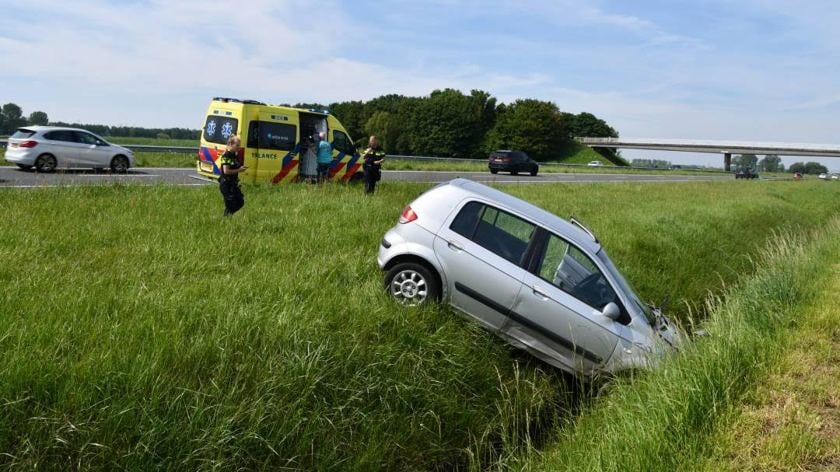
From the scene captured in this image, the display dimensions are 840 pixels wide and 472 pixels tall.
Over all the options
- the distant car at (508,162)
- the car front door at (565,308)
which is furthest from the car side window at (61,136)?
the distant car at (508,162)

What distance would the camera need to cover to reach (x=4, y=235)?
6.51 metres

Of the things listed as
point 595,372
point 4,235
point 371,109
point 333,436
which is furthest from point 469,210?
point 371,109

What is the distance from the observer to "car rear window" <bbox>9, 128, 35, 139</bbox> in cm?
1634

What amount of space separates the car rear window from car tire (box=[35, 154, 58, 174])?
26.4 inches

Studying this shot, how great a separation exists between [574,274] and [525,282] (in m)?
0.55

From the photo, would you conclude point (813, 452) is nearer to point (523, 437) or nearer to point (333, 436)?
point (523, 437)

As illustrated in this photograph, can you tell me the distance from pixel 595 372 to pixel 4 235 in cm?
645

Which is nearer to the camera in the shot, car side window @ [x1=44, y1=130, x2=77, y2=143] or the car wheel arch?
the car wheel arch

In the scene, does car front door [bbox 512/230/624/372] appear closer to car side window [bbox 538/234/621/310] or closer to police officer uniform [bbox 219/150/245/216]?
car side window [bbox 538/234/621/310]

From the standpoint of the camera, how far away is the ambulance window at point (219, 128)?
1428 cm

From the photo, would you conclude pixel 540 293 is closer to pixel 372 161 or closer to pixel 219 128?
pixel 372 161

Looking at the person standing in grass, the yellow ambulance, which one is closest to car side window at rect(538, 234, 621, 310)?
the person standing in grass

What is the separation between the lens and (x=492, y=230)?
604 cm

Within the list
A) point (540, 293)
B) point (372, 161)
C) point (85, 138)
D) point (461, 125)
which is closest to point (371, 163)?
point (372, 161)
